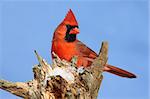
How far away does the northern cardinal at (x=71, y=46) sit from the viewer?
3.91 m

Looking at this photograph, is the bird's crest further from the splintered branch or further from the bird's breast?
the splintered branch

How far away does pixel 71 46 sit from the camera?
400 centimetres

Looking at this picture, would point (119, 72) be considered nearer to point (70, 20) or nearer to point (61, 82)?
point (70, 20)

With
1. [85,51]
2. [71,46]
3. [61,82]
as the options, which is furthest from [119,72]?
[61,82]

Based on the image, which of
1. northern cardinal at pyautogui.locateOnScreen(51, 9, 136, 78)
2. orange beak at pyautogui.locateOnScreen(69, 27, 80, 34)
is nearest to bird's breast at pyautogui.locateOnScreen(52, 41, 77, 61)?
northern cardinal at pyautogui.locateOnScreen(51, 9, 136, 78)

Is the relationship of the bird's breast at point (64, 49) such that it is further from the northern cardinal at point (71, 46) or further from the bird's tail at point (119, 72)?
the bird's tail at point (119, 72)

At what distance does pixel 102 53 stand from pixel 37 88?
0.57 metres

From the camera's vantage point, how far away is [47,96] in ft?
11.3

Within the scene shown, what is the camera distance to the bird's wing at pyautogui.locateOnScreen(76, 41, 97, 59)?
3.97 meters

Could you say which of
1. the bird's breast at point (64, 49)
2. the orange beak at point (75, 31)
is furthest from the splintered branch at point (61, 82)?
the orange beak at point (75, 31)

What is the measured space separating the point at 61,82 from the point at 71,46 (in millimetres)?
642

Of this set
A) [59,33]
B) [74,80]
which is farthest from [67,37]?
A: [74,80]

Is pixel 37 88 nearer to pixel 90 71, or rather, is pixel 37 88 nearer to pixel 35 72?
pixel 35 72

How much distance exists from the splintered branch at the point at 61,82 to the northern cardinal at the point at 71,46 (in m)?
0.31
